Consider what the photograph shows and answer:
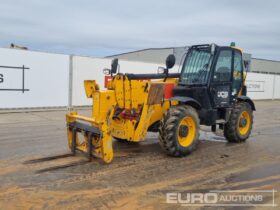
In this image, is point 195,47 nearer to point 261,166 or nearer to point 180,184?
point 261,166

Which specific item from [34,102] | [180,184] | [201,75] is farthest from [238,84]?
[34,102]

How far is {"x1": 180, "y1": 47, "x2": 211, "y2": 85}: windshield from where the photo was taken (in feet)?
27.5

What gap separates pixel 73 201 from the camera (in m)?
4.82

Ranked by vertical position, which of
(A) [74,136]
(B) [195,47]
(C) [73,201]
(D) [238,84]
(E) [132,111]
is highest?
(B) [195,47]

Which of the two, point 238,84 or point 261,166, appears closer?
point 261,166

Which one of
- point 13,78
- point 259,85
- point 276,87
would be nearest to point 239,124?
point 13,78

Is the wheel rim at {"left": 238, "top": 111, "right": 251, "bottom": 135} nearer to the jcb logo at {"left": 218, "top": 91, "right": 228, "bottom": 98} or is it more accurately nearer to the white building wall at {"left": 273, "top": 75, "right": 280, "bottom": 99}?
the jcb logo at {"left": 218, "top": 91, "right": 228, "bottom": 98}

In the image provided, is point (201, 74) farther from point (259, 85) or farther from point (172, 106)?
point (259, 85)

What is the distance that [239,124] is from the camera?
364 inches

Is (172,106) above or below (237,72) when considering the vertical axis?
below

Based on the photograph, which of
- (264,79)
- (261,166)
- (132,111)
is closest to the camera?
(261,166)

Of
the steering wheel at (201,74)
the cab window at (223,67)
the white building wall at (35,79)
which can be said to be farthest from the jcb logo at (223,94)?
the white building wall at (35,79)

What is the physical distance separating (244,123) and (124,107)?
364 cm

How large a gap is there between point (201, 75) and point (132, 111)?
2.09 m
